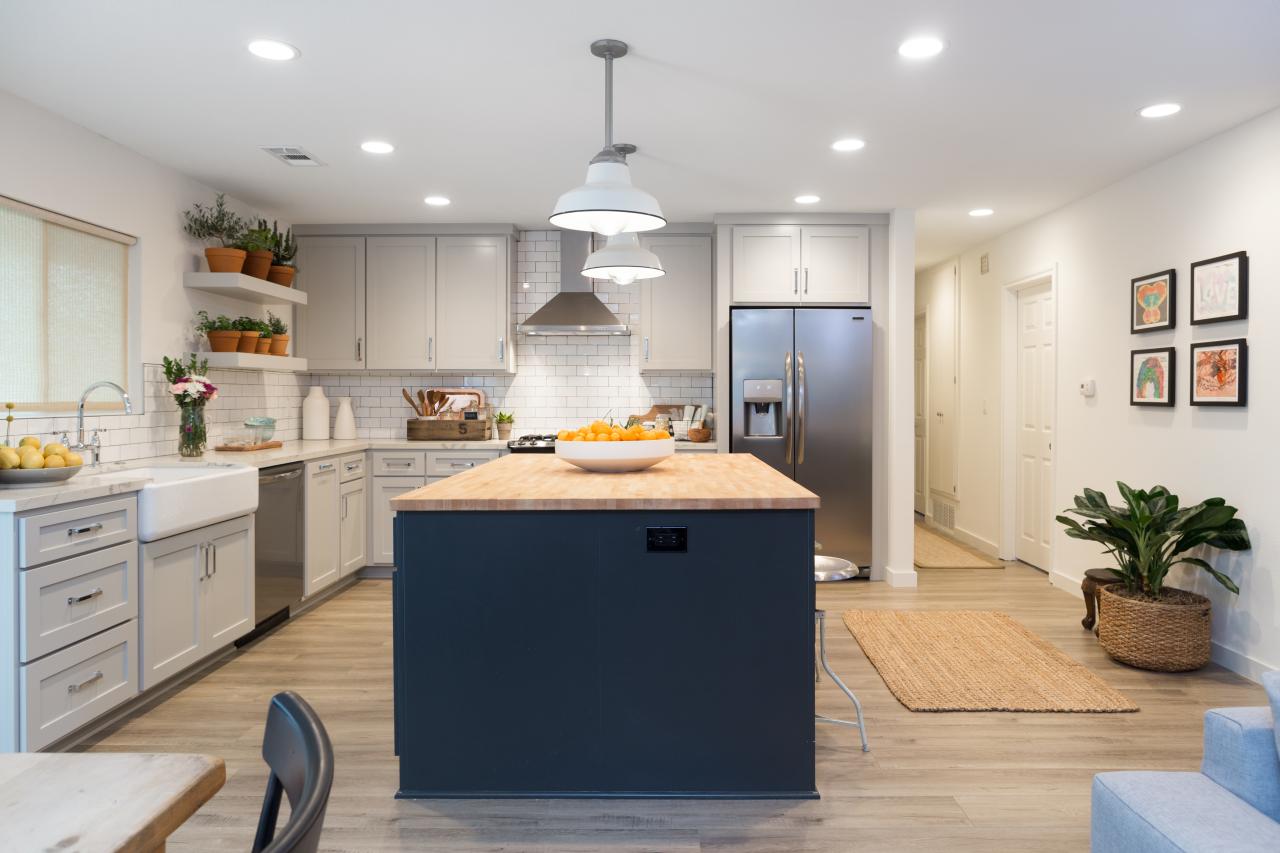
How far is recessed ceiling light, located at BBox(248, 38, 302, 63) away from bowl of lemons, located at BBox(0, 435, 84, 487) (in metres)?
1.59

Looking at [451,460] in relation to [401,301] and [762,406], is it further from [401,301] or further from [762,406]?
[762,406]

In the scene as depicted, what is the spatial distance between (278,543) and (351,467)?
1071mm

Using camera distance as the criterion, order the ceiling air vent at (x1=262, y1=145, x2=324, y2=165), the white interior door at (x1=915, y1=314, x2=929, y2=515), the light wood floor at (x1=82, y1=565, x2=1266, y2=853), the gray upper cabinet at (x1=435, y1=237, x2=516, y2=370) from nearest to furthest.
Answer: the light wood floor at (x1=82, y1=565, x2=1266, y2=853)
the ceiling air vent at (x1=262, y1=145, x2=324, y2=165)
the gray upper cabinet at (x1=435, y1=237, x2=516, y2=370)
the white interior door at (x1=915, y1=314, x2=929, y2=515)

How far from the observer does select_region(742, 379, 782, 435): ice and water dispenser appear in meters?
5.43

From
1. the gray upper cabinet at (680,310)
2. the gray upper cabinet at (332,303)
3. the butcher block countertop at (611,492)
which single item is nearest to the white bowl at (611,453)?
the butcher block countertop at (611,492)

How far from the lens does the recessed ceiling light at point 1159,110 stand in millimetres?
3487

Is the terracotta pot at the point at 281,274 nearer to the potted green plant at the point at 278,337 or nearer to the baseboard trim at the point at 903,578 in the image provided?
the potted green plant at the point at 278,337

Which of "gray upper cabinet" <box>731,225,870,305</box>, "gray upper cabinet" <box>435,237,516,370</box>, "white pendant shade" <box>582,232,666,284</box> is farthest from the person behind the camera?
"gray upper cabinet" <box>435,237,516,370</box>

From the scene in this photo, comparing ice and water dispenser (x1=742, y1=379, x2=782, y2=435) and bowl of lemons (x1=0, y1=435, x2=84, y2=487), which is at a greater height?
ice and water dispenser (x1=742, y1=379, x2=782, y2=435)

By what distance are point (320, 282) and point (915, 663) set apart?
4623 millimetres

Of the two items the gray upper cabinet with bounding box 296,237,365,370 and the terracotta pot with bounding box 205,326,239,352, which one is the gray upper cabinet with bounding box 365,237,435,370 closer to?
the gray upper cabinet with bounding box 296,237,365,370

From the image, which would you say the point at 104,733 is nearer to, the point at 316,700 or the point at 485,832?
the point at 316,700

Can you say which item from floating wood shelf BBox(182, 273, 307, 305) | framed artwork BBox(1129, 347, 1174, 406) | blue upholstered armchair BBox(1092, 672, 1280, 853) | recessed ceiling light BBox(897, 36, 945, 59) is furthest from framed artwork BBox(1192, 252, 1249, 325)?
floating wood shelf BBox(182, 273, 307, 305)

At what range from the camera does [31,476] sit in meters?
2.88
